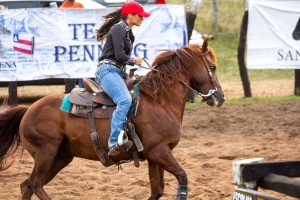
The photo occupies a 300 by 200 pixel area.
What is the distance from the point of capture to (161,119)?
755 cm

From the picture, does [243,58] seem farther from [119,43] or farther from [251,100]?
[119,43]

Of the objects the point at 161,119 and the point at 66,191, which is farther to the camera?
the point at 66,191

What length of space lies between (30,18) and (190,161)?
504cm

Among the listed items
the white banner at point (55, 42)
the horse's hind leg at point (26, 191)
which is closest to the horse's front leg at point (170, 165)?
the horse's hind leg at point (26, 191)

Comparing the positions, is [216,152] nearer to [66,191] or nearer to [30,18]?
[66,191]

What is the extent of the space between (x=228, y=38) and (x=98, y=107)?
16662 millimetres

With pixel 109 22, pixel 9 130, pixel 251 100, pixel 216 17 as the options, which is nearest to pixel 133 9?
pixel 109 22

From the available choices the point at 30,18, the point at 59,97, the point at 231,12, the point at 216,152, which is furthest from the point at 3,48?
the point at 231,12

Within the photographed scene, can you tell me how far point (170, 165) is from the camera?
7.33 metres

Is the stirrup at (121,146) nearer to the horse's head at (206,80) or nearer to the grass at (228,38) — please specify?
the horse's head at (206,80)

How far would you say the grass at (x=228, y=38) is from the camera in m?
20.4

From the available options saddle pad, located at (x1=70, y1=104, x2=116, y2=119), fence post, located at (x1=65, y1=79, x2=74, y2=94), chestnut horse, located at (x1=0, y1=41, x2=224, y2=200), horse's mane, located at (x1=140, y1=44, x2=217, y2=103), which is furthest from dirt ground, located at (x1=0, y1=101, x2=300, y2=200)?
fence post, located at (x1=65, y1=79, x2=74, y2=94)

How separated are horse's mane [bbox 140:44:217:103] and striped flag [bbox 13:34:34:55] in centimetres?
596

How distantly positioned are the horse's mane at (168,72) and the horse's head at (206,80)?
0.04 metres
